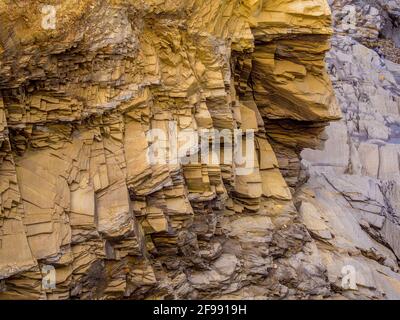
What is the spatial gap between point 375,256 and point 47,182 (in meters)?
8.63

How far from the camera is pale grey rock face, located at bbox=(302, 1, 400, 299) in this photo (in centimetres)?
1387

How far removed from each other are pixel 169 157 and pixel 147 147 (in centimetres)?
46

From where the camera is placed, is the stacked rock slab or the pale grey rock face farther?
the pale grey rock face

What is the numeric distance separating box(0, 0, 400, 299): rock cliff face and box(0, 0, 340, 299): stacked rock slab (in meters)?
0.02

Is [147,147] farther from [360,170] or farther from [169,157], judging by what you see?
[360,170]

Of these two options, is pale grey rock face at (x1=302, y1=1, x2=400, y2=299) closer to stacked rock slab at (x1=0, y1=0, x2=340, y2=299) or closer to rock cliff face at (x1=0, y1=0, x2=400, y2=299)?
rock cliff face at (x1=0, y1=0, x2=400, y2=299)

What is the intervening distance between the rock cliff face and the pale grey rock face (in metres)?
0.10

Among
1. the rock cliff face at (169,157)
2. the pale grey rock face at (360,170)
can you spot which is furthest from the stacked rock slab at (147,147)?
the pale grey rock face at (360,170)

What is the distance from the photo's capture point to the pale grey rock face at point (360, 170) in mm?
13867

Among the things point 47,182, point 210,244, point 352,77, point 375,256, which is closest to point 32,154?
point 47,182

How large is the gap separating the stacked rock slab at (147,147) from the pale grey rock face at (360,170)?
3.69 feet

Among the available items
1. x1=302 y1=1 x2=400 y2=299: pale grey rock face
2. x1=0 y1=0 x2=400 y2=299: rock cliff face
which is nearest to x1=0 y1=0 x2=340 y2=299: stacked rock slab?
x1=0 y1=0 x2=400 y2=299: rock cliff face

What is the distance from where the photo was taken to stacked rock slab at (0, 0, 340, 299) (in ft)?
28.7

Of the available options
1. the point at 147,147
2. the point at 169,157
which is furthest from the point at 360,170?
the point at 147,147
